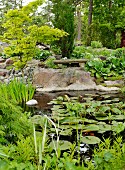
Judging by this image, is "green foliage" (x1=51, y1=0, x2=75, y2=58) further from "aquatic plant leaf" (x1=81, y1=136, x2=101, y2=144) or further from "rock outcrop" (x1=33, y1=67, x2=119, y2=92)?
"aquatic plant leaf" (x1=81, y1=136, x2=101, y2=144)

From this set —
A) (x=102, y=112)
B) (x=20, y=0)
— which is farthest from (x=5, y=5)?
(x=102, y=112)

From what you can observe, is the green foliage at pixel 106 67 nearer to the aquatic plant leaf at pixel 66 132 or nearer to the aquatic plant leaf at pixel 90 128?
the aquatic plant leaf at pixel 90 128

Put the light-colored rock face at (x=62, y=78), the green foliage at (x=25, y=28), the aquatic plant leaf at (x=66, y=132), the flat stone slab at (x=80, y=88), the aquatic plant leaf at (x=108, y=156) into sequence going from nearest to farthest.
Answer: the aquatic plant leaf at (x=108, y=156) → the aquatic plant leaf at (x=66, y=132) → the green foliage at (x=25, y=28) → the flat stone slab at (x=80, y=88) → the light-colored rock face at (x=62, y=78)

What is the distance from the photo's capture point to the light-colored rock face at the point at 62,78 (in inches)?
301

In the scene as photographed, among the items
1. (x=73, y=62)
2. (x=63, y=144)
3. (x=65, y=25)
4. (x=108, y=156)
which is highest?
(x=65, y=25)

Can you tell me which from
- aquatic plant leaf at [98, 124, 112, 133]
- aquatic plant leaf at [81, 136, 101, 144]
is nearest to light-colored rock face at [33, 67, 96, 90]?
aquatic plant leaf at [98, 124, 112, 133]

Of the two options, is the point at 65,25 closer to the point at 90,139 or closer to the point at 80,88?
the point at 80,88

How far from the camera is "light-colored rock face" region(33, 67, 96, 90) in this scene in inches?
301

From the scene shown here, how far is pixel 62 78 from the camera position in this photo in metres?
7.75

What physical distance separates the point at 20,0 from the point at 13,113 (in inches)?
727

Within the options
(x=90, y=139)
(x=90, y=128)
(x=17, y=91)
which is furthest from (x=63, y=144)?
(x=17, y=91)

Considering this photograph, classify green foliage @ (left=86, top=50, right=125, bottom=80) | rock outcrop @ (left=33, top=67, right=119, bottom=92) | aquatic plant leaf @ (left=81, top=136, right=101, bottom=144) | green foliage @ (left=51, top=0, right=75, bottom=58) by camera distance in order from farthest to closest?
green foliage @ (left=51, top=0, right=75, bottom=58) → green foliage @ (left=86, top=50, right=125, bottom=80) → rock outcrop @ (left=33, top=67, right=119, bottom=92) → aquatic plant leaf @ (left=81, top=136, right=101, bottom=144)

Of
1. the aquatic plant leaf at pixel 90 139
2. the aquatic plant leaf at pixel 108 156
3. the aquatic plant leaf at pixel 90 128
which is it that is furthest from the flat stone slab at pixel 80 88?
the aquatic plant leaf at pixel 108 156

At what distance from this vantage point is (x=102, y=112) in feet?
14.0
